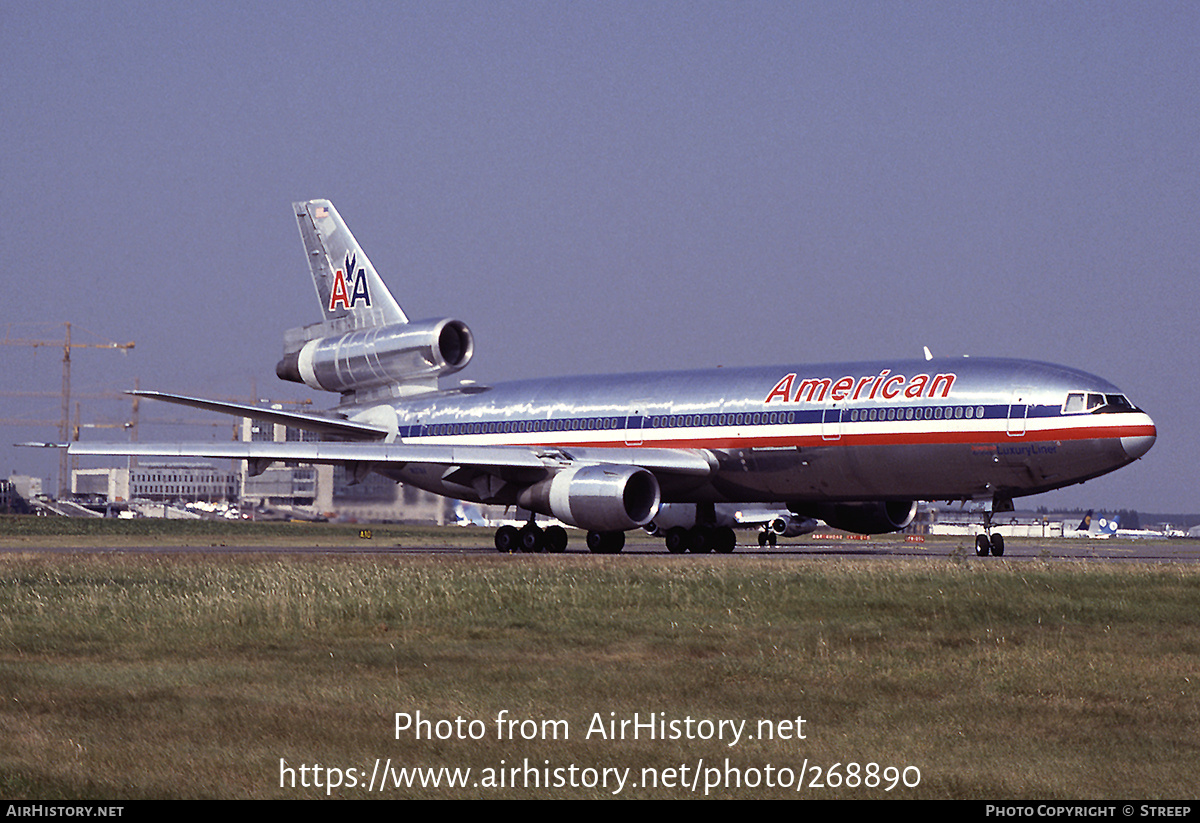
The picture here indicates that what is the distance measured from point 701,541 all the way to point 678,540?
0.70 metres

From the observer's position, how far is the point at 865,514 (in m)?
37.8

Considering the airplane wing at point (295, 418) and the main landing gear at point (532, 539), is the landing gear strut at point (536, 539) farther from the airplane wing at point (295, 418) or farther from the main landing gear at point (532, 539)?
the airplane wing at point (295, 418)

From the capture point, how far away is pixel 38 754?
10.1m

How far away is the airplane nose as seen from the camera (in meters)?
A: 30.2

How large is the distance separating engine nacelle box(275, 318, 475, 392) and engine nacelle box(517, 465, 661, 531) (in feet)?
26.2

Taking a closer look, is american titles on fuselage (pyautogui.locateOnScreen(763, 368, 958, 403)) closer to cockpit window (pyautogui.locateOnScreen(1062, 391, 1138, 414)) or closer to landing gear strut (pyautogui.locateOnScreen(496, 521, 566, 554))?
cockpit window (pyautogui.locateOnScreen(1062, 391, 1138, 414))

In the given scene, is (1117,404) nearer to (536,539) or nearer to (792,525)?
(536,539)

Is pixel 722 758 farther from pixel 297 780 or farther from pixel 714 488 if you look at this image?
pixel 714 488

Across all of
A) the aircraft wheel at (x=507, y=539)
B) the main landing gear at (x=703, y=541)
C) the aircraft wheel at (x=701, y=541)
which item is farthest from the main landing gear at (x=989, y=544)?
the aircraft wheel at (x=507, y=539)

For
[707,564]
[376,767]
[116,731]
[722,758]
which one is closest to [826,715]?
[722,758]

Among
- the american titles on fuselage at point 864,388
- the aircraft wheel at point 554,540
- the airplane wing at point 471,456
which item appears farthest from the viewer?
the aircraft wheel at point 554,540

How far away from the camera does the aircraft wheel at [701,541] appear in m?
39.1

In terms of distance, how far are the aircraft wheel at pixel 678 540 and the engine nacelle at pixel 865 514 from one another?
341cm

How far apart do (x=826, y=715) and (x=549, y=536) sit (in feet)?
80.4
